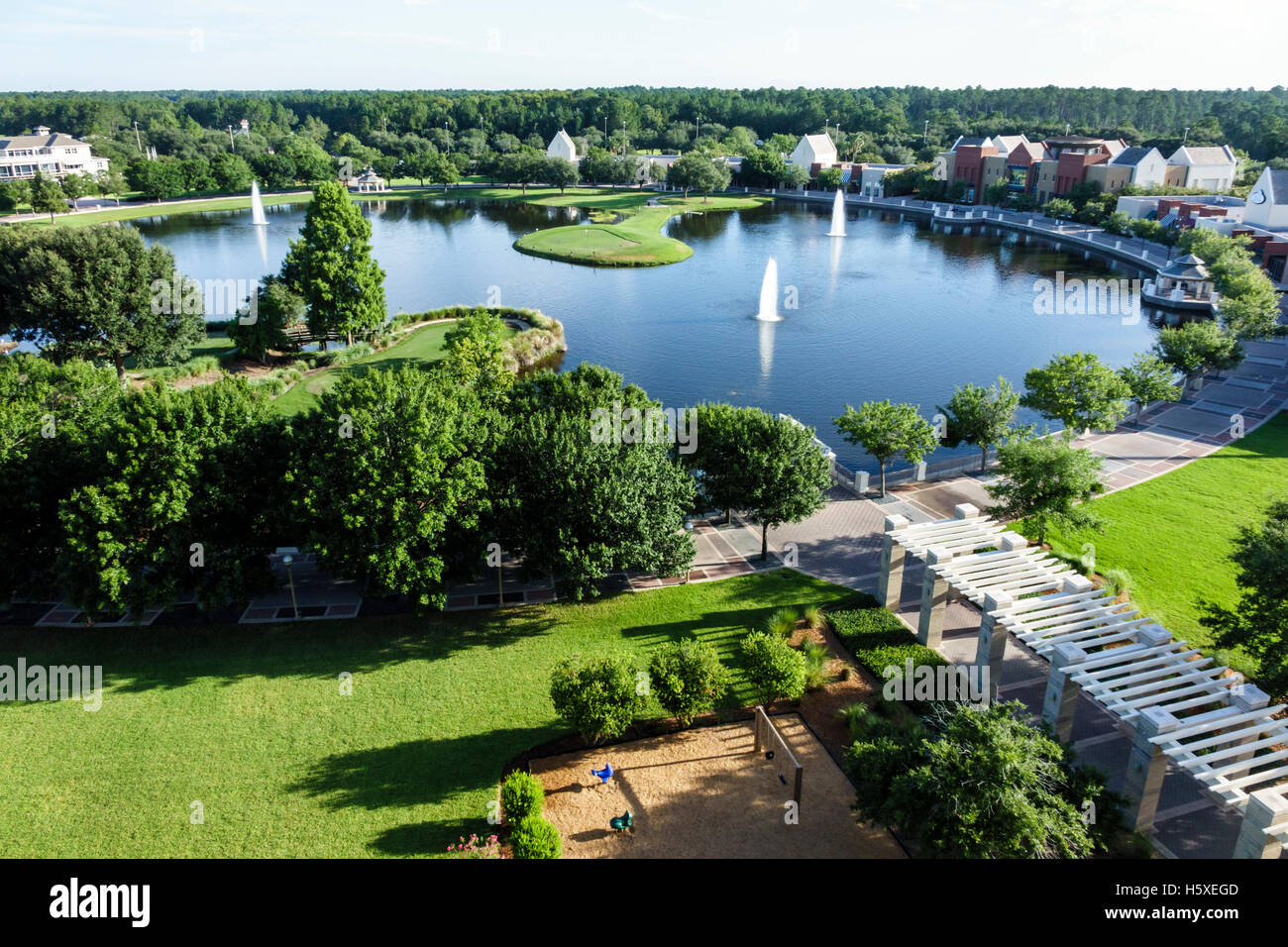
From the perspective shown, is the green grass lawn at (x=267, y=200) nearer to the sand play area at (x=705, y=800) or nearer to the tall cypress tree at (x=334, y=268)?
the tall cypress tree at (x=334, y=268)

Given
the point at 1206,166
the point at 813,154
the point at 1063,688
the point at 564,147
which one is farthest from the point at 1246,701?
the point at 564,147

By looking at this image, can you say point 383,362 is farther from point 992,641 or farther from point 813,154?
point 813,154

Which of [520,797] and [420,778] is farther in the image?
[420,778]

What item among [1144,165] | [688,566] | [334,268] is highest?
[1144,165]

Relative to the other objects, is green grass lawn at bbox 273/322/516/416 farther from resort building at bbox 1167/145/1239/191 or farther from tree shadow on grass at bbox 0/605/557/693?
resort building at bbox 1167/145/1239/191

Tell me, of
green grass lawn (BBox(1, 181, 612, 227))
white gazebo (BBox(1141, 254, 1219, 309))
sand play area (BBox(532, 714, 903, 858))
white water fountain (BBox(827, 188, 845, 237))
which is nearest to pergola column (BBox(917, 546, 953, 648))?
sand play area (BBox(532, 714, 903, 858))

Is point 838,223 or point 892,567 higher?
point 838,223

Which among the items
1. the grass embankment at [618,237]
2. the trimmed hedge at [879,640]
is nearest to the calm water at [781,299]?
the grass embankment at [618,237]
